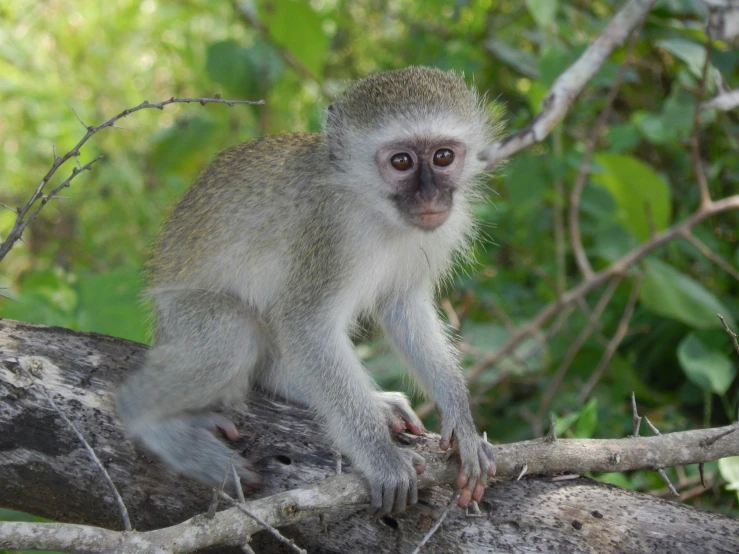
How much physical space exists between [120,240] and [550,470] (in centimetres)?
569

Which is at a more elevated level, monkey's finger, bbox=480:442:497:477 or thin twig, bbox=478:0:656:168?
thin twig, bbox=478:0:656:168

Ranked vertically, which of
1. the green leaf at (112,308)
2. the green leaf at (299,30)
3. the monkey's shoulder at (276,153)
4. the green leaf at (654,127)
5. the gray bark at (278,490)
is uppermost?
the green leaf at (299,30)

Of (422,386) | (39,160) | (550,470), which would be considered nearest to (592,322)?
(422,386)

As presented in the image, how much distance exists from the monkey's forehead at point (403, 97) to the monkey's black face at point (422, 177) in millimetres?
177

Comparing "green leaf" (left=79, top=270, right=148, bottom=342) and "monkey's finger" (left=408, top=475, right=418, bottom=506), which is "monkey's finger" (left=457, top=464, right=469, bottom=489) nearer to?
"monkey's finger" (left=408, top=475, right=418, bottom=506)

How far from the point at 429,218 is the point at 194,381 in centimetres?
136

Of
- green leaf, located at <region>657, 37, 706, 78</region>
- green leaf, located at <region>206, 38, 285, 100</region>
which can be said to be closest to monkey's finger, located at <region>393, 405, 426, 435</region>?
green leaf, located at <region>657, 37, 706, 78</region>

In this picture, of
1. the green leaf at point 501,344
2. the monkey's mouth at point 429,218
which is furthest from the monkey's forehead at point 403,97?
the green leaf at point 501,344

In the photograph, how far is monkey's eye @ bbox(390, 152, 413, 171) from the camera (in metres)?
3.75

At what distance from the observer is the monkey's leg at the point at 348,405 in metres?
3.15

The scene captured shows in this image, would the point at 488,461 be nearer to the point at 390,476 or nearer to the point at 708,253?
the point at 390,476

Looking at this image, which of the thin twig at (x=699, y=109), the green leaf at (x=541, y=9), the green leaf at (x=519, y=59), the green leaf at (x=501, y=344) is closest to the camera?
the thin twig at (x=699, y=109)

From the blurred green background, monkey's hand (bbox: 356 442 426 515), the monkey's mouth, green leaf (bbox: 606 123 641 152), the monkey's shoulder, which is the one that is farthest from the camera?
green leaf (bbox: 606 123 641 152)

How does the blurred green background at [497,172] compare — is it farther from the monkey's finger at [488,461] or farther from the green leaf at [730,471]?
the monkey's finger at [488,461]
